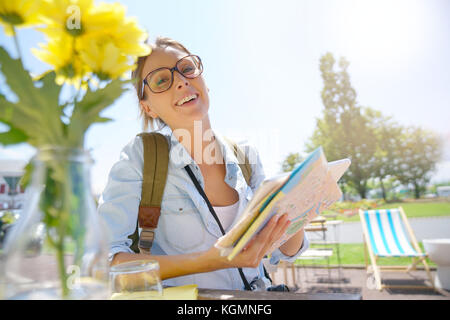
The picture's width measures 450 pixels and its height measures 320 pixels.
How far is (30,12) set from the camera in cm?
51

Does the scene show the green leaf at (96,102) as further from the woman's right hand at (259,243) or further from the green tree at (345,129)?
the green tree at (345,129)

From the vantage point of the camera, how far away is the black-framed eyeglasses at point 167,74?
1483 millimetres

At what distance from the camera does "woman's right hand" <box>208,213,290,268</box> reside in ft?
2.79

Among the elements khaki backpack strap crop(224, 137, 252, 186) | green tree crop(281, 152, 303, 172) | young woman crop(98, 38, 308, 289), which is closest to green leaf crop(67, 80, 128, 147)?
young woman crop(98, 38, 308, 289)

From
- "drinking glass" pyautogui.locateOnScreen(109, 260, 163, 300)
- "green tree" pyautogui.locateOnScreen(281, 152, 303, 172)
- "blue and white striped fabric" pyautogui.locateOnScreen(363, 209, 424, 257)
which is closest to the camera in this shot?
"drinking glass" pyautogui.locateOnScreen(109, 260, 163, 300)

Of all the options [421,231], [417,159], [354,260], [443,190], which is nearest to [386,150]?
[417,159]

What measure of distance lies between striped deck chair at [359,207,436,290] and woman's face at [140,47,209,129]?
15.8ft

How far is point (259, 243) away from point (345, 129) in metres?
28.3

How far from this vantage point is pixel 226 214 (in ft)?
5.06

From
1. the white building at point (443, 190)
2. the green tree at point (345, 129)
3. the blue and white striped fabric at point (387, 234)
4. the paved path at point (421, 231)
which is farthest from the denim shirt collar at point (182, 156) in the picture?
the white building at point (443, 190)

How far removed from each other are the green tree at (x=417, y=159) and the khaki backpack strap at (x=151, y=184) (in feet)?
98.4

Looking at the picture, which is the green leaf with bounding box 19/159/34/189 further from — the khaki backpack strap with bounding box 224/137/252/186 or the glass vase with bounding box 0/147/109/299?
the khaki backpack strap with bounding box 224/137/252/186
